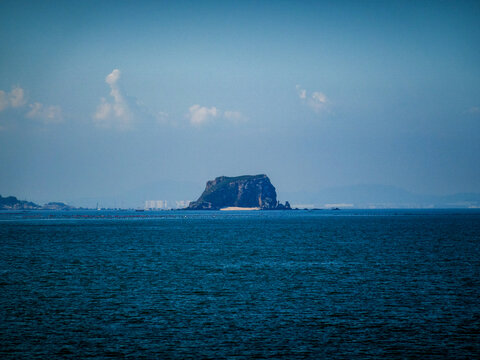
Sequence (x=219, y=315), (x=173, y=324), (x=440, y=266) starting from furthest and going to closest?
(x=440, y=266) → (x=219, y=315) → (x=173, y=324)

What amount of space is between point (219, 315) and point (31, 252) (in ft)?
203

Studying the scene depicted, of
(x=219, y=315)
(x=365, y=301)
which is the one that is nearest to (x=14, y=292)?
(x=219, y=315)

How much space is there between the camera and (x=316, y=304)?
41750 millimetres

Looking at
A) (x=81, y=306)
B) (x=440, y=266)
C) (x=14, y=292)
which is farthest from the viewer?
(x=440, y=266)

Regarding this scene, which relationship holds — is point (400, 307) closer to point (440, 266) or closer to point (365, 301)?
point (365, 301)

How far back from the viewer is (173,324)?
35.2 m

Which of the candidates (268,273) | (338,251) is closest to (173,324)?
(268,273)

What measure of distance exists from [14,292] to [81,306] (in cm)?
1040

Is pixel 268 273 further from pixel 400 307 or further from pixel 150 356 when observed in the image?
pixel 150 356

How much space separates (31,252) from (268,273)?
49.6 meters

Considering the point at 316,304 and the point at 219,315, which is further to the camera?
the point at 316,304

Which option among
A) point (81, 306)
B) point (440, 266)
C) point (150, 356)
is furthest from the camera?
point (440, 266)

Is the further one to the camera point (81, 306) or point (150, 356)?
point (81, 306)

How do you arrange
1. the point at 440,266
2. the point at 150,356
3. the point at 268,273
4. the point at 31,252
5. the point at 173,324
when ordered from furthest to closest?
the point at 31,252 → the point at 440,266 → the point at 268,273 → the point at 173,324 → the point at 150,356
